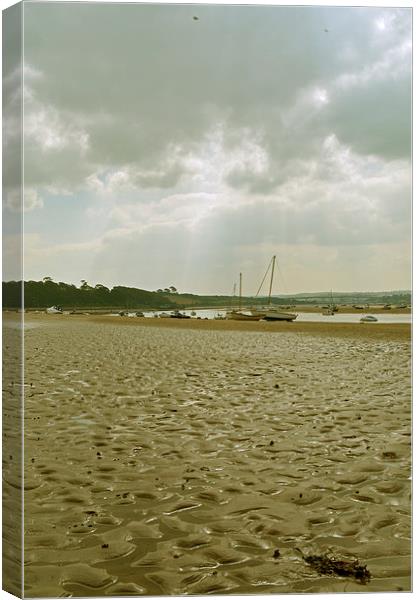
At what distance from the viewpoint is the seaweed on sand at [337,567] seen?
271cm

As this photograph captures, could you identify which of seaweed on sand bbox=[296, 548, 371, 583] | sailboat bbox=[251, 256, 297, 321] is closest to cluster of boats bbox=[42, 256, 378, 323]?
sailboat bbox=[251, 256, 297, 321]

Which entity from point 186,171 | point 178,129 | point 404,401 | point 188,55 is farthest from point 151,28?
point 404,401

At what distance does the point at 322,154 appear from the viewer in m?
3.21

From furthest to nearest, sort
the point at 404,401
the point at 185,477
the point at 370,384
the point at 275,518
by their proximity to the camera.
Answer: the point at 370,384 → the point at 404,401 → the point at 185,477 → the point at 275,518

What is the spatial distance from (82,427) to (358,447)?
148cm

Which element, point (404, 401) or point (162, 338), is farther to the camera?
point (162, 338)

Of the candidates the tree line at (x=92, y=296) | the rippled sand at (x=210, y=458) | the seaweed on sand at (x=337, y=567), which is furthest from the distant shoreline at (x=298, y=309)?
the seaweed on sand at (x=337, y=567)

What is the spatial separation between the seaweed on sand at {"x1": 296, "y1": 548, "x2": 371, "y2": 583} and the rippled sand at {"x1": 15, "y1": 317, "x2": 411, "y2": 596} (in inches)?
1.2

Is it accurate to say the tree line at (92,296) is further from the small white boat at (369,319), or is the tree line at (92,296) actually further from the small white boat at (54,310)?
the small white boat at (369,319)

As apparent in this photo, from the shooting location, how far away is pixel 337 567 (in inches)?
107

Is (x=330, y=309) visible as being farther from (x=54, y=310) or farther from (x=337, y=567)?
(x=54, y=310)

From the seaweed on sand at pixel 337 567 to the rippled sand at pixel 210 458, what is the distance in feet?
0.10

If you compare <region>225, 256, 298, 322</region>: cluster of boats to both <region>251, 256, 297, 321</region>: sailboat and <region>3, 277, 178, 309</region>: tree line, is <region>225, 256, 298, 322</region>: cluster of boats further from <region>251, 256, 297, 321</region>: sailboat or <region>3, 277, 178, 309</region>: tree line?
<region>3, 277, 178, 309</region>: tree line

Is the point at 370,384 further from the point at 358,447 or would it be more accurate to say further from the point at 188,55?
the point at 188,55
